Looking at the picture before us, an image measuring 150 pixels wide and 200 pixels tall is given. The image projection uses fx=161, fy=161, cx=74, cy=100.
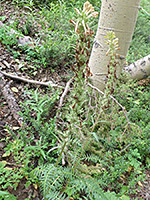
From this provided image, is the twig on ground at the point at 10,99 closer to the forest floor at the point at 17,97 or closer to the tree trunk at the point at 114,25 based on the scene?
the forest floor at the point at 17,97

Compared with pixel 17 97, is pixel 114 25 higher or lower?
higher

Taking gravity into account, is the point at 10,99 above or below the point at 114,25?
below

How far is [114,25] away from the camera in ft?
7.79

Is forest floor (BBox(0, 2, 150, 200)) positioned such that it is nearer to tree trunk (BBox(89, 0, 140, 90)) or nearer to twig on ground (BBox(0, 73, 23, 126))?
twig on ground (BBox(0, 73, 23, 126))

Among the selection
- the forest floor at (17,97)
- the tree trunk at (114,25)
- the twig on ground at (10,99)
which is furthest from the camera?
the tree trunk at (114,25)

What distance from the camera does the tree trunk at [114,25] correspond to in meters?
2.31

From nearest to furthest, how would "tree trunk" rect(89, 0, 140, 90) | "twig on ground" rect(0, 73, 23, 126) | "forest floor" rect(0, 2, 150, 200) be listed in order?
"forest floor" rect(0, 2, 150, 200) → "twig on ground" rect(0, 73, 23, 126) → "tree trunk" rect(89, 0, 140, 90)

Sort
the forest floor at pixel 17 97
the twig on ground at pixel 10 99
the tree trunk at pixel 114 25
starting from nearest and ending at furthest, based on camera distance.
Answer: the forest floor at pixel 17 97 < the twig on ground at pixel 10 99 < the tree trunk at pixel 114 25

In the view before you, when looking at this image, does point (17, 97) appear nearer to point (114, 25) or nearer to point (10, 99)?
point (10, 99)

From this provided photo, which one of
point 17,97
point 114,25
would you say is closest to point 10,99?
point 17,97

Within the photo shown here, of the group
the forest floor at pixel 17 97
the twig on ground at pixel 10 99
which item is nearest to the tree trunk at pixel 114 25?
the forest floor at pixel 17 97

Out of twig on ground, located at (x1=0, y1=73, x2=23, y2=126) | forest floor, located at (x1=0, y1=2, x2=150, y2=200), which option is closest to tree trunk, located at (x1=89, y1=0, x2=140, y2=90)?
forest floor, located at (x1=0, y1=2, x2=150, y2=200)

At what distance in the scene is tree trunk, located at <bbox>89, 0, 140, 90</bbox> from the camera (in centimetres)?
231

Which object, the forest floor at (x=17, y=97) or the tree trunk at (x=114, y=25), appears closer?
the forest floor at (x=17, y=97)
